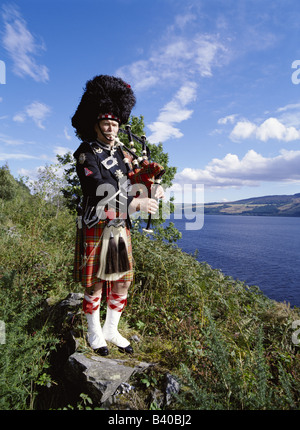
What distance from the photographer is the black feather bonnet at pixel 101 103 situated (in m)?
2.78

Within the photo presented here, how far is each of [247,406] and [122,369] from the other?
1.24 meters

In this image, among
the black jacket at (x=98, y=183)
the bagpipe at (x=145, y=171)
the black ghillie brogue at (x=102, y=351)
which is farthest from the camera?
the black ghillie brogue at (x=102, y=351)

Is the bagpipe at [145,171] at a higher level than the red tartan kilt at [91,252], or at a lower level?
higher

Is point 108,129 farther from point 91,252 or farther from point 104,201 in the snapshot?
point 91,252

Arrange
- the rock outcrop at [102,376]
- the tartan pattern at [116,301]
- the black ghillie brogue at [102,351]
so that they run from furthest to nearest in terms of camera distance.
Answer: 1. the tartan pattern at [116,301]
2. the black ghillie brogue at [102,351]
3. the rock outcrop at [102,376]

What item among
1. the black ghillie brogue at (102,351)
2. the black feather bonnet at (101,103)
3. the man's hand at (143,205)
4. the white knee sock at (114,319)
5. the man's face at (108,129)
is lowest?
the black ghillie brogue at (102,351)

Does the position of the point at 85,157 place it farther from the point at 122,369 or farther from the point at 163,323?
the point at 163,323

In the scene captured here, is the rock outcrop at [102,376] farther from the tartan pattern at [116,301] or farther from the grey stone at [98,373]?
the tartan pattern at [116,301]

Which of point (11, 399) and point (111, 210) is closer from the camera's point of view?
point (11, 399)

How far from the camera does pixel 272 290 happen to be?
58.4ft

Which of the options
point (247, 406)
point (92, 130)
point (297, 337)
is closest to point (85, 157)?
point (92, 130)

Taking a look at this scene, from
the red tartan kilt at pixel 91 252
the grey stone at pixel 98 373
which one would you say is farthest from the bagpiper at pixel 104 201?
the grey stone at pixel 98 373

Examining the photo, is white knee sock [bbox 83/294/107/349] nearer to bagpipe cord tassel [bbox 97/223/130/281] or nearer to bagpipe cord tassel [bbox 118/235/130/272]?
bagpipe cord tassel [bbox 97/223/130/281]

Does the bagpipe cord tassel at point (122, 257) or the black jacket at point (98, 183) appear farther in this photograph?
the bagpipe cord tassel at point (122, 257)
